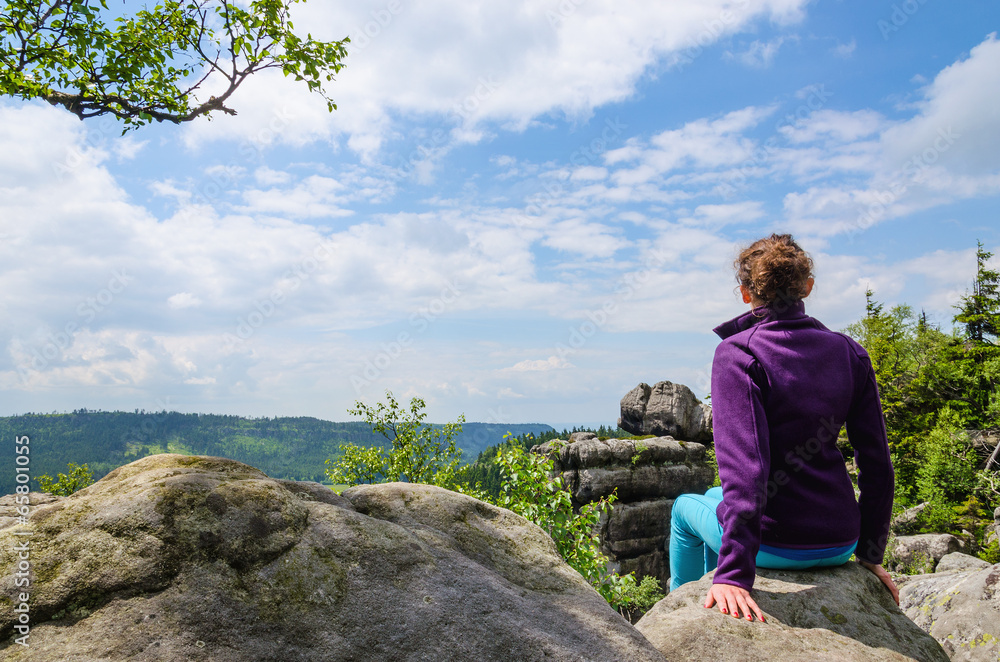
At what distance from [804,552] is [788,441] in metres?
0.87

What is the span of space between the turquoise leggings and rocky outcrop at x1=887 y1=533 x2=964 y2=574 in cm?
2193

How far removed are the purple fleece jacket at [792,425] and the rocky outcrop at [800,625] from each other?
10.6 inches

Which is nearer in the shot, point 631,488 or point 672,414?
point 631,488

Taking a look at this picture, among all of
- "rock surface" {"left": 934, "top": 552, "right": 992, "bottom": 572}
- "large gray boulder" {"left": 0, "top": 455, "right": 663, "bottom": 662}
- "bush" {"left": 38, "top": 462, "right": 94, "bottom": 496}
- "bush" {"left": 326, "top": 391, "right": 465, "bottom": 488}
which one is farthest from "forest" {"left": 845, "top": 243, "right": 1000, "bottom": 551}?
"bush" {"left": 38, "top": 462, "right": 94, "bottom": 496}

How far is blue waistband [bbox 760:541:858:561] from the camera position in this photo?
12.8ft

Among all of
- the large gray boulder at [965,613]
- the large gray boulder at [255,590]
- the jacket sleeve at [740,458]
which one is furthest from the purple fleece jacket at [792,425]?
the large gray boulder at [965,613]

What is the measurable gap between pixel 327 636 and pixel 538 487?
25.6ft

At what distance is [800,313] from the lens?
4.04m

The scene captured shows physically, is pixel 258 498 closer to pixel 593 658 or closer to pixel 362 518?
pixel 362 518

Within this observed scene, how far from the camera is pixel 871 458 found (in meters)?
4.08

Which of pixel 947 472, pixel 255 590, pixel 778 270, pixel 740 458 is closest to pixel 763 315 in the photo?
pixel 778 270

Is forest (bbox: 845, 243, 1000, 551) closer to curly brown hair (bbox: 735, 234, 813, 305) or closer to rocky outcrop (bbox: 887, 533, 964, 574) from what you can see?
rocky outcrop (bbox: 887, 533, 964, 574)

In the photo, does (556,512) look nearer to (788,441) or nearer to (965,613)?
(965,613)

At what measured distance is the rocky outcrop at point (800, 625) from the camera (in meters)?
3.16
